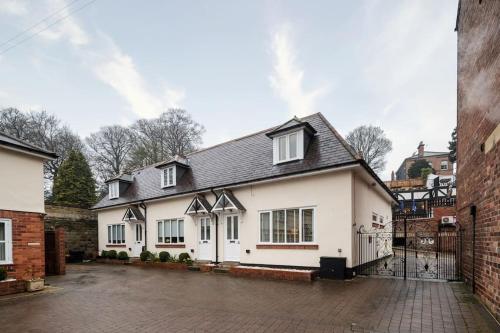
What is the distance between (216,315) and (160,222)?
11859 mm

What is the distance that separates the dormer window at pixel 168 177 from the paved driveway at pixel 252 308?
8119 mm

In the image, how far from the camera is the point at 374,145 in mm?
38344

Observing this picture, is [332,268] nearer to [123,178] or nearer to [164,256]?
[164,256]

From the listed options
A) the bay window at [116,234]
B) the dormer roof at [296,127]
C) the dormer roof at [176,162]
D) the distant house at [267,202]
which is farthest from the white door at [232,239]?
the bay window at [116,234]

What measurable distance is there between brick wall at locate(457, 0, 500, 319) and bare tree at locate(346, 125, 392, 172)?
102ft

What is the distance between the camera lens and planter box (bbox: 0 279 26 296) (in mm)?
7870

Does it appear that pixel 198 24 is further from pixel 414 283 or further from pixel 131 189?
pixel 131 189

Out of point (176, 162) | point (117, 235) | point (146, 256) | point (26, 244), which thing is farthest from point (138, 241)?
point (26, 244)

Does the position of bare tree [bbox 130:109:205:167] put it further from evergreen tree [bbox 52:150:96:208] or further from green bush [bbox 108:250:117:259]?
green bush [bbox 108:250:117:259]

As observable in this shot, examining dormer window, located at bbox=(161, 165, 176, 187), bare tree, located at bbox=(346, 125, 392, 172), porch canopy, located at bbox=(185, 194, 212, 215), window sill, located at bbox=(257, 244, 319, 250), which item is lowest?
window sill, located at bbox=(257, 244, 319, 250)

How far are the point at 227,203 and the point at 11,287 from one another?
787 cm

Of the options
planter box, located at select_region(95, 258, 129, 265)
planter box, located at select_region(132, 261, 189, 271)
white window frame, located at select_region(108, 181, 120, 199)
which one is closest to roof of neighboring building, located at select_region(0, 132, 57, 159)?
planter box, located at select_region(132, 261, 189, 271)

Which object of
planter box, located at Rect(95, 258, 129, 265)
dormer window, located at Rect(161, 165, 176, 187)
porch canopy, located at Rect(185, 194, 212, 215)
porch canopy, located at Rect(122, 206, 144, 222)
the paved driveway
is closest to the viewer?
the paved driveway

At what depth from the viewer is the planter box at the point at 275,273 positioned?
30.6 feet
